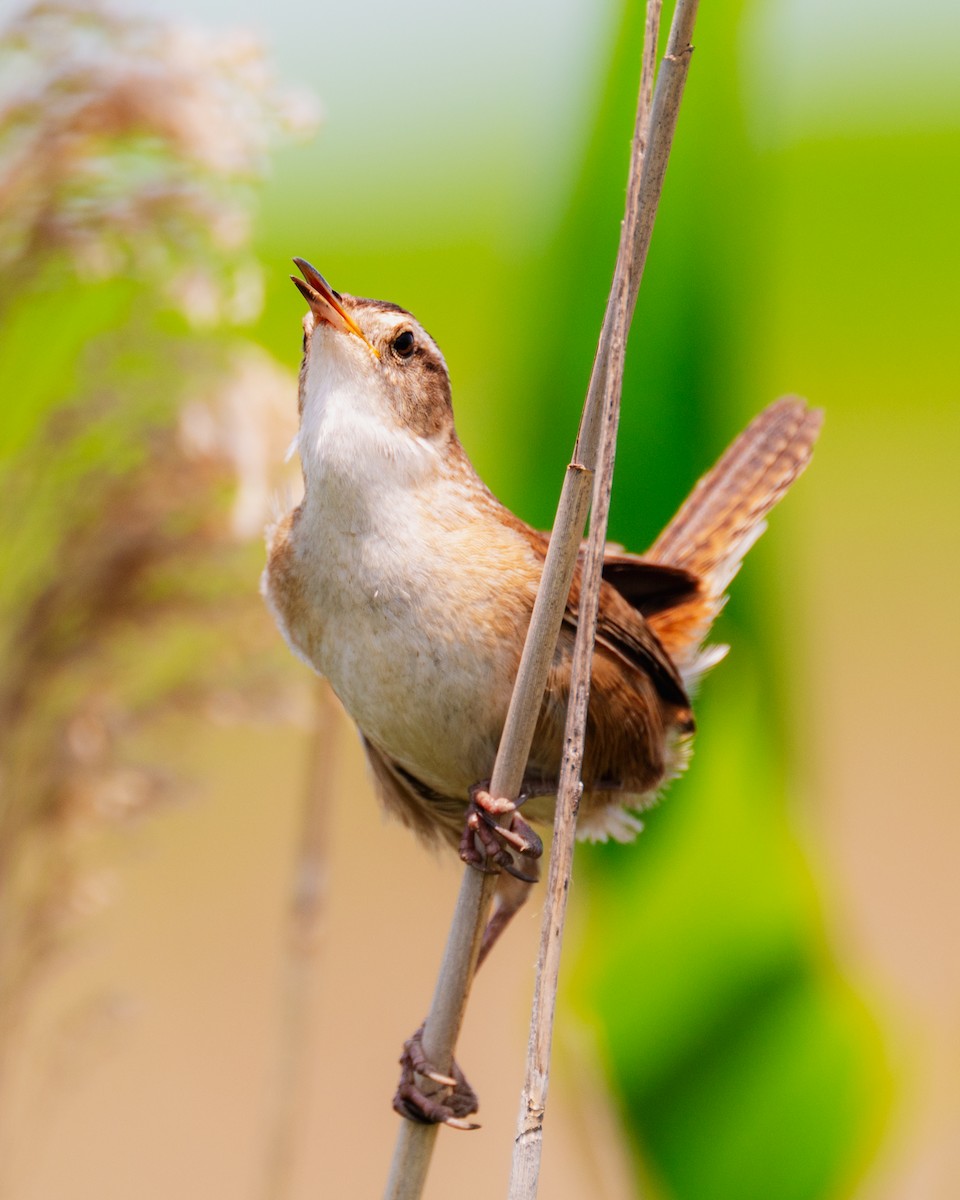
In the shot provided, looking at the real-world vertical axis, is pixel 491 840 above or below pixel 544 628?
below

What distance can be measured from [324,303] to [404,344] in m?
0.11

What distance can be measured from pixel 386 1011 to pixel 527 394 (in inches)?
142

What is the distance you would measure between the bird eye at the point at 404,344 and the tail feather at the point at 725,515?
0.55 metres

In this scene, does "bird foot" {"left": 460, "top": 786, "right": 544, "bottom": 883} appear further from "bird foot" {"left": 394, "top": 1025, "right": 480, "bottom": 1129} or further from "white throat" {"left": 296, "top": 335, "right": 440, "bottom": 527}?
"white throat" {"left": 296, "top": 335, "right": 440, "bottom": 527}

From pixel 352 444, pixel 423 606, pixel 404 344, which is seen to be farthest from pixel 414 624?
pixel 404 344

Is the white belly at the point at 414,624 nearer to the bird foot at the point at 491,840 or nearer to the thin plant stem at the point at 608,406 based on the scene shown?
the bird foot at the point at 491,840

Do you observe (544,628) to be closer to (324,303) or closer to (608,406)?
(608,406)

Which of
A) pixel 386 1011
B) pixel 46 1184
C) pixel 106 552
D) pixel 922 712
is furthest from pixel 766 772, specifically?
pixel 922 712

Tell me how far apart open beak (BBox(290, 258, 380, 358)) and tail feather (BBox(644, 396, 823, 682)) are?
63 centimetres

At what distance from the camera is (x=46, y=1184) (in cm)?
488

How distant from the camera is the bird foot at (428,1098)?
1.28 m


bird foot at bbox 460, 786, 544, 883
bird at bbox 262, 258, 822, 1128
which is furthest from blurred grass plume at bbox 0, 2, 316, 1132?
bird foot at bbox 460, 786, 544, 883

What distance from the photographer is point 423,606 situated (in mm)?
1253

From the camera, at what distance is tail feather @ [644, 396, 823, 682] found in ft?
5.69
